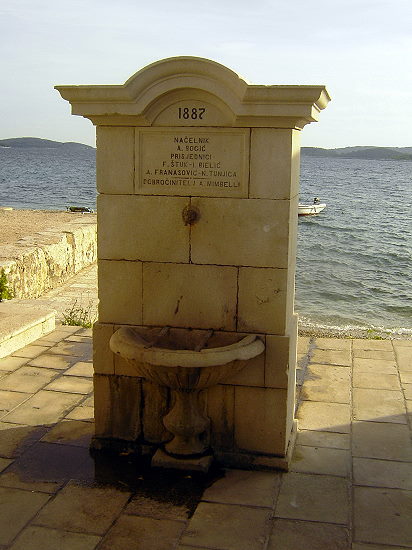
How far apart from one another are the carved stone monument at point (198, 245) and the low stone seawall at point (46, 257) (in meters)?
7.25

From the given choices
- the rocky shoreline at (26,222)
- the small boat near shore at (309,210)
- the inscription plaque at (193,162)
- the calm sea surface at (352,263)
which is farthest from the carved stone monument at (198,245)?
the small boat near shore at (309,210)

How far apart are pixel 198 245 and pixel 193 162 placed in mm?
575

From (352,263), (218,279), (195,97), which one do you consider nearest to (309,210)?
(352,263)

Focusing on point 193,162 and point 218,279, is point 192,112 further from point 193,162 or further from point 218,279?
point 218,279

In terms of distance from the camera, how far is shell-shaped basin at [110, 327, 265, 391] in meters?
4.08

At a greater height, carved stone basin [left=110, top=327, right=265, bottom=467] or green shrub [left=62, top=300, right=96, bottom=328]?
carved stone basin [left=110, top=327, right=265, bottom=467]

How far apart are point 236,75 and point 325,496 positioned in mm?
2774

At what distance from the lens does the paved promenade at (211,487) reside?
3.86m

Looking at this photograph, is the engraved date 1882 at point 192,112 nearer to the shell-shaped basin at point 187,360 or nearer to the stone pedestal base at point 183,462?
the shell-shaped basin at point 187,360

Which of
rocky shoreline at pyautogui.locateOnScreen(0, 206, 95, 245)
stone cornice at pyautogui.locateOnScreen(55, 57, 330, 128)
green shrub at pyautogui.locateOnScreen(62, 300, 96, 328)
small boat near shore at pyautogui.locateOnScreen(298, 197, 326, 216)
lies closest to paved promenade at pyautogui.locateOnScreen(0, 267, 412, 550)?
stone cornice at pyautogui.locateOnScreen(55, 57, 330, 128)

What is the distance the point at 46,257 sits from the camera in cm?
1398

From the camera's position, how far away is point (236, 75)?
4254 millimetres

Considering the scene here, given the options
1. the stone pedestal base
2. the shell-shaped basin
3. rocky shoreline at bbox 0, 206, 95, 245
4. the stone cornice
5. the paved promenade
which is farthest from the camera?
rocky shoreline at bbox 0, 206, 95, 245

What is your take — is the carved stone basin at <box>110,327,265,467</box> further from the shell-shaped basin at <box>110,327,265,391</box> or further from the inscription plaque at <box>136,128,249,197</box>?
the inscription plaque at <box>136,128,249,197</box>
